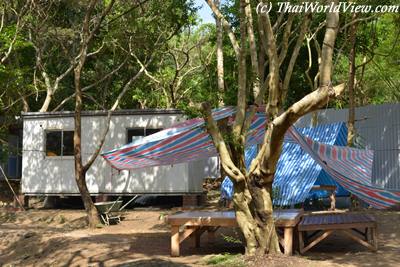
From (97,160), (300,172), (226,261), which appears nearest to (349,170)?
(226,261)

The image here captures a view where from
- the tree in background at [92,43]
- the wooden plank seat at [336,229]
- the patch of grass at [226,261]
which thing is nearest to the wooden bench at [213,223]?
the wooden plank seat at [336,229]

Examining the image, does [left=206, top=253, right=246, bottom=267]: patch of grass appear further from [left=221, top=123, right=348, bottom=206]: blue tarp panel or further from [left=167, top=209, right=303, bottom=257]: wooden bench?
[left=221, top=123, right=348, bottom=206]: blue tarp panel

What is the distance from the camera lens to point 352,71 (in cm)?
1366

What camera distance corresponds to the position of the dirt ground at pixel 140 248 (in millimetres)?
7559

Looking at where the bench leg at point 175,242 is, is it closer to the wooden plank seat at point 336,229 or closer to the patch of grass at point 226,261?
the patch of grass at point 226,261

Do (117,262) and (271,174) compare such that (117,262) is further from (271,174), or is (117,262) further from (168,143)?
(271,174)

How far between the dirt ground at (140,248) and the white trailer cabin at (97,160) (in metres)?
2.40

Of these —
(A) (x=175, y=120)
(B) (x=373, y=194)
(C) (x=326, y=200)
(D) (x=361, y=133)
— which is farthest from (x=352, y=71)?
A: (B) (x=373, y=194)

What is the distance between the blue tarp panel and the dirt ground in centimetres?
162

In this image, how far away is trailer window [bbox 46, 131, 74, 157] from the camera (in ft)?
54.5

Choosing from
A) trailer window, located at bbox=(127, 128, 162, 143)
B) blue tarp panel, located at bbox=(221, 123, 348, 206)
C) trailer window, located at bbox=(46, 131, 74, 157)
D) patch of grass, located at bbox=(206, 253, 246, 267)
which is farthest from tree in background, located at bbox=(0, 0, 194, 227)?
patch of grass, located at bbox=(206, 253, 246, 267)

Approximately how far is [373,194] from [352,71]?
277 inches

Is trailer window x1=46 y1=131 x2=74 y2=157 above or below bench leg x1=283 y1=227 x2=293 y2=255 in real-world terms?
above

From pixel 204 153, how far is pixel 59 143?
333 inches
